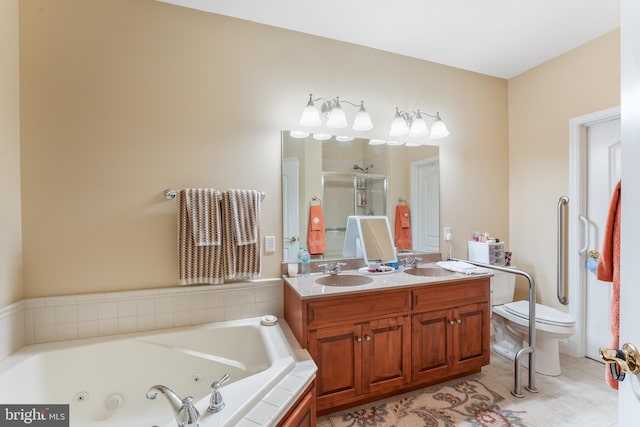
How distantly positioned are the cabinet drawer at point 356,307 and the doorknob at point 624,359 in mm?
1234

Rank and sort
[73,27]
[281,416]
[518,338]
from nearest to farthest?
[281,416], [73,27], [518,338]

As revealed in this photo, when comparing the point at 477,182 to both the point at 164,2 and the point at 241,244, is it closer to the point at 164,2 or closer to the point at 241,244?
the point at 241,244

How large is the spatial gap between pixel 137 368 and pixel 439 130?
110 inches

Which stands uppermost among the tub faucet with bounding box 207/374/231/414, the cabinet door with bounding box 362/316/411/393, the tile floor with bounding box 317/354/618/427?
the tub faucet with bounding box 207/374/231/414

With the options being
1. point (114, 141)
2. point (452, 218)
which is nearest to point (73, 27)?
point (114, 141)

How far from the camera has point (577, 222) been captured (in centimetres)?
Result: 250

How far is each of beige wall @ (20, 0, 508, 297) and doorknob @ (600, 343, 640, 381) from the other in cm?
181

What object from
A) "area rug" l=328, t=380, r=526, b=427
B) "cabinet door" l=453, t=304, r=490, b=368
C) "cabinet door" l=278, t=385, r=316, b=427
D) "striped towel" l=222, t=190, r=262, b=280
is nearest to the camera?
"cabinet door" l=278, t=385, r=316, b=427

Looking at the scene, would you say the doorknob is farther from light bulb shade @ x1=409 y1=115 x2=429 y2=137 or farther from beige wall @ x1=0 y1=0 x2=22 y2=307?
beige wall @ x1=0 y1=0 x2=22 y2=307

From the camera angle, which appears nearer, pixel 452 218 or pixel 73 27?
pixel 73 27

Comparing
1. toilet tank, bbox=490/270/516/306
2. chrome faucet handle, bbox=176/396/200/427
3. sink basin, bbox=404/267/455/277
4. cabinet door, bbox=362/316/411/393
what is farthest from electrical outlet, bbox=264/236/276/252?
toilet tank, bbox=490/270/516/306

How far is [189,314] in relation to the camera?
76.5 inches

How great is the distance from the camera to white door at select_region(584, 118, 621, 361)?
2.36m

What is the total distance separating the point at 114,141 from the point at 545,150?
11.5 feet
